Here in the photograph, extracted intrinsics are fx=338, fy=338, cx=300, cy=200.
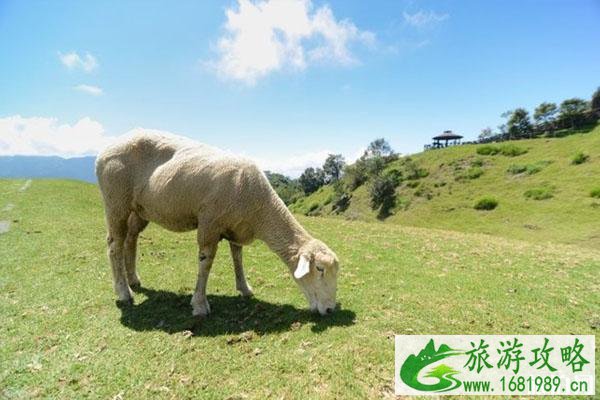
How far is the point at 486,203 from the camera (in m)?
49.0

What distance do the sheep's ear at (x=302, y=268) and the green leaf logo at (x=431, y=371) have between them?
2792 millimetres

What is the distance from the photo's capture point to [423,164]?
76.6 metres

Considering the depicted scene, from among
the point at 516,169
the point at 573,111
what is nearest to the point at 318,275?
the point at 516,169

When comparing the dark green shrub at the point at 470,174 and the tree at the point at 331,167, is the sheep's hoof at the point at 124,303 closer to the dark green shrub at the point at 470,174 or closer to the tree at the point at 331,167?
the dark green shrub at the point at 470,174

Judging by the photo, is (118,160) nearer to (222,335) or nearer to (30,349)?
(30,349)

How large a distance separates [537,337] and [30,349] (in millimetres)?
11094

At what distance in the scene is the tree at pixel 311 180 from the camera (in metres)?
142

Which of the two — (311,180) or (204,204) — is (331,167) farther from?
(204,204)

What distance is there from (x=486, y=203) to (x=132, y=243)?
164 feet

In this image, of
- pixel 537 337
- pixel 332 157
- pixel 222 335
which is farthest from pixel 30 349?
pixel 332 157

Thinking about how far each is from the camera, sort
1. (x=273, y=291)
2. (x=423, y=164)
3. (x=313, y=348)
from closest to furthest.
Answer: (x=313, y=348), (x=273, y=291), (x=423, y=164)

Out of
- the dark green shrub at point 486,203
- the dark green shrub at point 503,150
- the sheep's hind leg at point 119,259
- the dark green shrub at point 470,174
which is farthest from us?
the dark green shrub at point 503,150

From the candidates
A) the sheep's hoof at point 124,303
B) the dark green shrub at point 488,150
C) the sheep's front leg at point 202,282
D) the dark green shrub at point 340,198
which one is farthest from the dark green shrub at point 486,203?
the sheep's hoof at point 124,303

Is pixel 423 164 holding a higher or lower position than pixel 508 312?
higher
